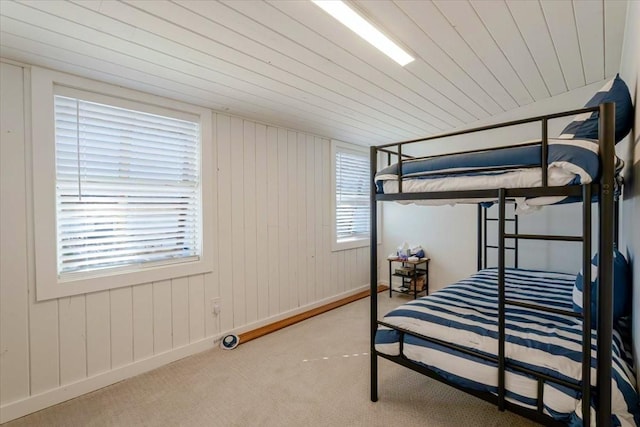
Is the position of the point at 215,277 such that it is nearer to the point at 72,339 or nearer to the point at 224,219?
the point at 224,219

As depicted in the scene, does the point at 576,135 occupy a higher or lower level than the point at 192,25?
lower

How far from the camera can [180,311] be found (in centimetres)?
259

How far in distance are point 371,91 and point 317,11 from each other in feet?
3.53

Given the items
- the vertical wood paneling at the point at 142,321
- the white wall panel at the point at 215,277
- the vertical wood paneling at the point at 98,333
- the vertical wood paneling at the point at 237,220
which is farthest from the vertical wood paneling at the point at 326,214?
the vertical wood paneling at the point at 98,333

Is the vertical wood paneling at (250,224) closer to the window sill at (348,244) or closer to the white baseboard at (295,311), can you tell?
the white baseboard at (295,311)

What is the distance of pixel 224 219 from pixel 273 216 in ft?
1.94

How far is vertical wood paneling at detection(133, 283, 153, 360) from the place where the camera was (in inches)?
92.2

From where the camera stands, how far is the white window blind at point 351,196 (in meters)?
4.18

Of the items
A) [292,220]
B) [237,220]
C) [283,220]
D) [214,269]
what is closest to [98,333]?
[214,269]

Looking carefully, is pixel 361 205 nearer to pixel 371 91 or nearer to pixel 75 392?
pixel 371 91

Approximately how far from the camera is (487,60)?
2082 millimetres

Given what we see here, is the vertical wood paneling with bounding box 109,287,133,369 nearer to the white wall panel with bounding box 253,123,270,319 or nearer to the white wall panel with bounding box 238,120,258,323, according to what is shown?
the white wall panel with bounding box 238,120,258,323

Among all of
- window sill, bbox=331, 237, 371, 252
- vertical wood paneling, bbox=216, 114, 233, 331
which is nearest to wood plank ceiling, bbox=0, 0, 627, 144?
vertical wood paneling, bbox=216, 114, 233, 331

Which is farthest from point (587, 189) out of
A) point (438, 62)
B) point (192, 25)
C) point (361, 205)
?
point (361, 205)
